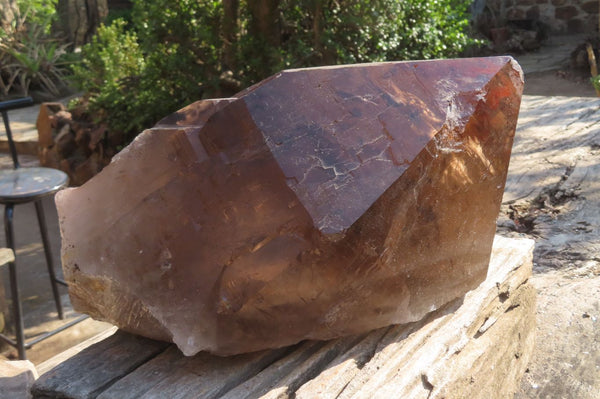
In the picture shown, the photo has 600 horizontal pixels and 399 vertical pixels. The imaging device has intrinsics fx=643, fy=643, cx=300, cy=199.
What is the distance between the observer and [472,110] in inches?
55.6

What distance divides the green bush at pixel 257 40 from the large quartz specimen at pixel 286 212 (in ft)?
10.6

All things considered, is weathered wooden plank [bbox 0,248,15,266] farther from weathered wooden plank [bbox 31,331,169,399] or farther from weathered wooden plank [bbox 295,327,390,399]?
weathered wooden plank [bbox 295,327,390,399]

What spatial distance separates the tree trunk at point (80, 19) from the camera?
996cm

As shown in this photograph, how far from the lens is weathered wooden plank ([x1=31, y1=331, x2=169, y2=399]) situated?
1272 millimetres

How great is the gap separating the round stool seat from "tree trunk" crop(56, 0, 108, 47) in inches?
293

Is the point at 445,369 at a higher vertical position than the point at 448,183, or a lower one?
lower

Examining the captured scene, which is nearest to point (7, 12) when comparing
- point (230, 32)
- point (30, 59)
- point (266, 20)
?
point (30, 59)

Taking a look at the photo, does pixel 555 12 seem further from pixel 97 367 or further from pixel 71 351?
pixel 97 367

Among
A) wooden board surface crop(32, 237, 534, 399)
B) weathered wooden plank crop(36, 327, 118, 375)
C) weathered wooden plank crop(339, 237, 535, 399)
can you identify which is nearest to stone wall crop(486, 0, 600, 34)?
weathered wooden plank crop(339, 237, 535, 399)

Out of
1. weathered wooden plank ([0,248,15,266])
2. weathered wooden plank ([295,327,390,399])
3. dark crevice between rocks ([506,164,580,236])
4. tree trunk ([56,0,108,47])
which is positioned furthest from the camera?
tree trunk ([56,0,108,47])

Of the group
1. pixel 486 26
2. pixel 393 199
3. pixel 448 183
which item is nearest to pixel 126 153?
pixel 393 199

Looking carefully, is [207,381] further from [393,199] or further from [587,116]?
[587,116]

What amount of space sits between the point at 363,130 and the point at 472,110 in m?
0.27

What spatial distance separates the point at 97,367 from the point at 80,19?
9.68m
